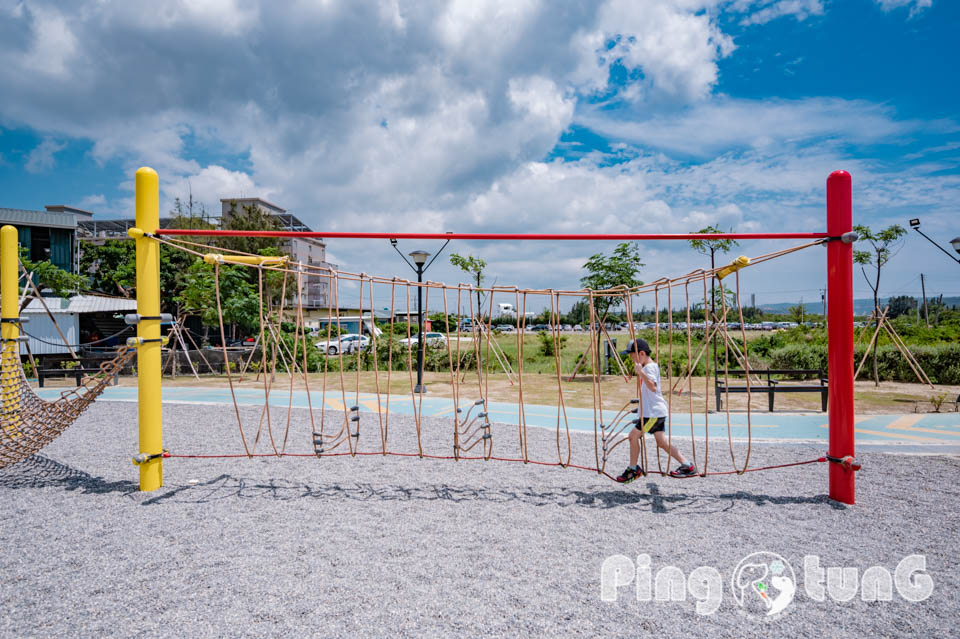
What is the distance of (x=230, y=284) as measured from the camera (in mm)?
16609

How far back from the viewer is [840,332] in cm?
400

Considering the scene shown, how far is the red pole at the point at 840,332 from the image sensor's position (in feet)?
13.0

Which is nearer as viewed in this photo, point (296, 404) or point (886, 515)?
point (886, 515)

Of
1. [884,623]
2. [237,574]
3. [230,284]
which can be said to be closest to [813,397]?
[884,623]

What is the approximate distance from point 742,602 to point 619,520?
118cm

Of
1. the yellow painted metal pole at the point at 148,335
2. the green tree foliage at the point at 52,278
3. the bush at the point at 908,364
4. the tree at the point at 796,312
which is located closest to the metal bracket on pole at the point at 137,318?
the yellow painted metal pole at the point at 148,335

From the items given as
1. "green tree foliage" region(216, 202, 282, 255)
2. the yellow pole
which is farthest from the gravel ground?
"green tree foliage" region(216, 202, 282, 255)

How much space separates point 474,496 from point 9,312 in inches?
215

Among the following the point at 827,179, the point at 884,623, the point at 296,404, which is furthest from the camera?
Answer: the point at 296,404

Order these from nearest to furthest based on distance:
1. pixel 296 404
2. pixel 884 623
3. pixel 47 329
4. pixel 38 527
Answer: pixel 884 623, pixel 38 527, pixel 296 404, pixel 47 329

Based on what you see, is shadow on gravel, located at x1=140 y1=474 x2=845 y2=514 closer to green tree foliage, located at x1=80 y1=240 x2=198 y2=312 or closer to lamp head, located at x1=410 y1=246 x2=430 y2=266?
lamp head, located at x1=410 y1=246 x2=430 y2=266

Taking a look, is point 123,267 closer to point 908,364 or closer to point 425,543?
point 425,543

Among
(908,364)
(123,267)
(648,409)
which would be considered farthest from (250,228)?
(908,364)

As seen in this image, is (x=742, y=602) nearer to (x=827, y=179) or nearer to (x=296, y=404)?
(x=827, y=179)
